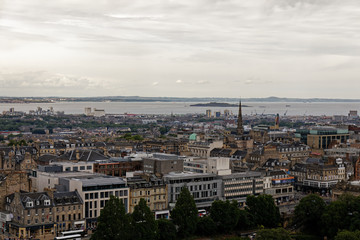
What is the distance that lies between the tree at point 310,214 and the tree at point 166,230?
1917 centimetres

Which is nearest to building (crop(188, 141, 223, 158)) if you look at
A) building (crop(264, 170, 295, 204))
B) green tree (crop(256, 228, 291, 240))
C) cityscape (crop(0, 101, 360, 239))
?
cityscape (crop(0, 101, 360, 239))

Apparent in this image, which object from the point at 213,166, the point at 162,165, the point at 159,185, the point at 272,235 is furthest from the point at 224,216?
the point at 162,165

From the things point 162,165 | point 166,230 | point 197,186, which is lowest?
point 166,230

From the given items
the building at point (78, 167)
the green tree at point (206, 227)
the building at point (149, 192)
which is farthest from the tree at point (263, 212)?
the building at point (78, 167)

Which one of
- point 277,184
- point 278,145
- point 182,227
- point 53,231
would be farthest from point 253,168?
point 53,231

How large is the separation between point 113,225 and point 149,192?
1645 cm

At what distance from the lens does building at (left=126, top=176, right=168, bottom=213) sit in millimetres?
79688

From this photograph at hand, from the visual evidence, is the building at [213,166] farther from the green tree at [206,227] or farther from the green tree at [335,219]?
the green tree at [335,219]

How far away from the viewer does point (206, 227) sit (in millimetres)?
73875

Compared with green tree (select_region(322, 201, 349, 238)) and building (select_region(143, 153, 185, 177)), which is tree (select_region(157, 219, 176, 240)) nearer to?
green tree (select_region(322, 201, 349, 238))

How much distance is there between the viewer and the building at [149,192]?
79688 millimetres

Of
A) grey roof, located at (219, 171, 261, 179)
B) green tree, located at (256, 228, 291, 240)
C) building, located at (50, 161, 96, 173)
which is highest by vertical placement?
building, located at (50, 161, 96, 173)

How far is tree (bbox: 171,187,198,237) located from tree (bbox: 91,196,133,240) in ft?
27.4

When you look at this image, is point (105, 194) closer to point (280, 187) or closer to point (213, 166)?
point (213, 166)
